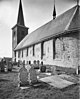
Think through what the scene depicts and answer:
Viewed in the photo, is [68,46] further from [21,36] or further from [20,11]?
[20,11]

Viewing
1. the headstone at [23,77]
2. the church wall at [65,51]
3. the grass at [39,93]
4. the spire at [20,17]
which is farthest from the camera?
the spire at [20,17]

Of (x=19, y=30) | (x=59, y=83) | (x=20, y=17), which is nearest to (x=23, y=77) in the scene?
(x=59, y=83)

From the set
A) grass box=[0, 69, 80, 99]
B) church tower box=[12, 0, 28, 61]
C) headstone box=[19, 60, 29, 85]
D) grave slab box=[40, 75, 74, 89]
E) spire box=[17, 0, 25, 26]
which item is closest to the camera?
grass box=[0, 69, 80, 99]

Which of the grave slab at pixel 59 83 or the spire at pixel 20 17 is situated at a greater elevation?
the spire at pixel 20 17

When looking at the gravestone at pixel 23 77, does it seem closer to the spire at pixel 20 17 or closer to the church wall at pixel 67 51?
the church wall at pixel 67 51

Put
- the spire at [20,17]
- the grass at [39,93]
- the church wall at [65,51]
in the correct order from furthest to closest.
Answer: the spire at [20,17], the church wall at [65,51], the grass at [39,93]

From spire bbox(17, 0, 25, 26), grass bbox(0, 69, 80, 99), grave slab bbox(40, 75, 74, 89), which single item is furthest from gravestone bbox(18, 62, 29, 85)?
spire bbox(17, 0, 25, 26)

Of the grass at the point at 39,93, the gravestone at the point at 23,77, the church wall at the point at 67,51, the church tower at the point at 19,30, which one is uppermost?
the church tower at the point at 19,30

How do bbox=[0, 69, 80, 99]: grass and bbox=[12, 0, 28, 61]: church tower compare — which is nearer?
bbox=[0, 69, 80, 99]: grass

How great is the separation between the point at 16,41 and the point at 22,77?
2817cm

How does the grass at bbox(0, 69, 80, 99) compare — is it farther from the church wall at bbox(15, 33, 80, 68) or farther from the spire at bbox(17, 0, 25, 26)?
the spire at bbox(17, 0, 25, 26)

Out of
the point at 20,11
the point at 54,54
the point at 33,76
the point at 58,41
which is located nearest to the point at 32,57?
the point at 54,54

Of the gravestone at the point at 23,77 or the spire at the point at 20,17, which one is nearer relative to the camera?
the gravestone at the point at 23,77

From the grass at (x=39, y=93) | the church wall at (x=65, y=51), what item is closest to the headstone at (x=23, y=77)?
the grass at (x=39, y=93)
